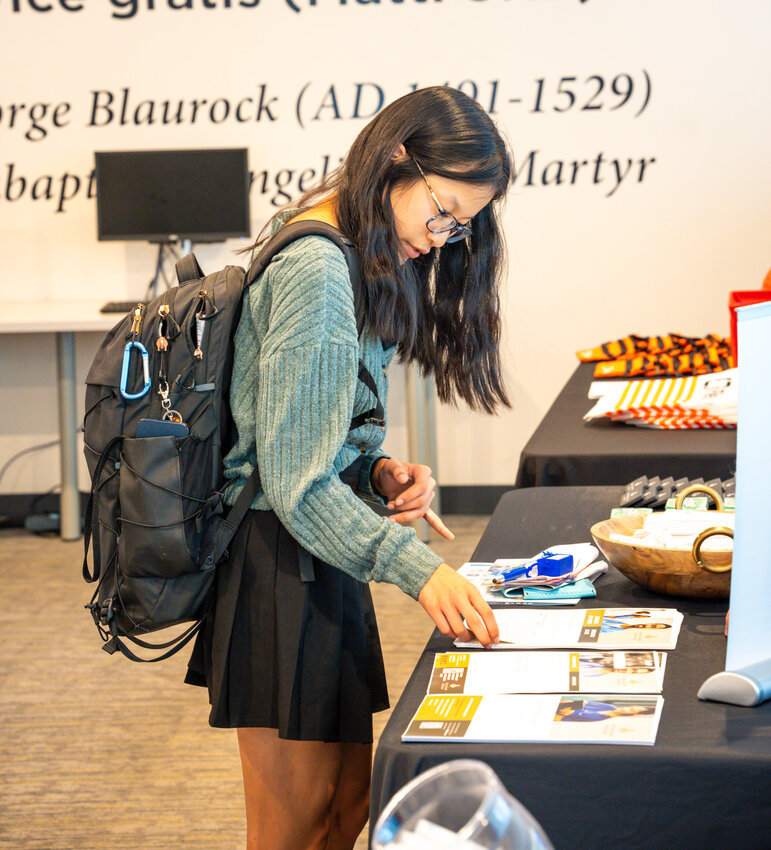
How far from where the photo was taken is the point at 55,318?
4191 mm

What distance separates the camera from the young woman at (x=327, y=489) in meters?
1.21

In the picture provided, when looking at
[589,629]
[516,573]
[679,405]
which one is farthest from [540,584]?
[679,405]

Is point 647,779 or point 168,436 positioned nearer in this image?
point 647,779

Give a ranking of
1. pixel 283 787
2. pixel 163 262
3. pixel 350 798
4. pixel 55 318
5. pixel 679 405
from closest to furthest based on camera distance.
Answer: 1. pixel 283 787
2. pixel 350 798
3. pixel 679 405
4. pixel 55 318
5. pixel 163 262

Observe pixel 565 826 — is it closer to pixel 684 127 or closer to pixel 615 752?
pixel 615 752

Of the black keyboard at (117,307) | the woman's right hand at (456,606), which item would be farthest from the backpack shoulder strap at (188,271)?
the black keyboard at (117,307)

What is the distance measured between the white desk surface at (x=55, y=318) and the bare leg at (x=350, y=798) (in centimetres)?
281

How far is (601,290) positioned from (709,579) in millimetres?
3311

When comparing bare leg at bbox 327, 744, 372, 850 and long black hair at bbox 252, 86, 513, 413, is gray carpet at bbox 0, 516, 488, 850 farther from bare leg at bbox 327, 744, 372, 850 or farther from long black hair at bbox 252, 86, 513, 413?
long black hair at bbox 252, 86, 513, 413

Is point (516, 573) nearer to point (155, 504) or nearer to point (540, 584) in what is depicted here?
point (540, 584)

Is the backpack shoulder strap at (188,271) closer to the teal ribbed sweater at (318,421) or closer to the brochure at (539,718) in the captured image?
the teal ribbed sweater at (318,421)

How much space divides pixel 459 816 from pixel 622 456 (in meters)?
1.87

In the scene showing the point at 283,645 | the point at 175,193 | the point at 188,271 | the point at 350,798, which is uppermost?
the point at 175,193

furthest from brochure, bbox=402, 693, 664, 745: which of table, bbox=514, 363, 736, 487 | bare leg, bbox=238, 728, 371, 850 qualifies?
table, bbox=514, 363, 736, 487
